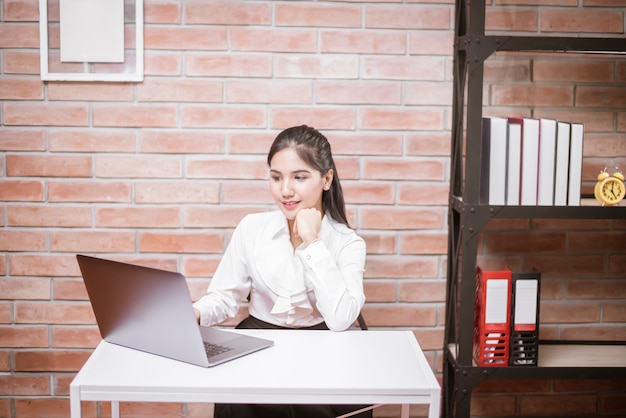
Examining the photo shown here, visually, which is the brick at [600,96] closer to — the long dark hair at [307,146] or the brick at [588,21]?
the brick at [588,21]

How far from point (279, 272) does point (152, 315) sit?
0.61 m

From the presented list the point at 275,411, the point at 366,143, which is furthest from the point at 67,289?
the point at 366,143

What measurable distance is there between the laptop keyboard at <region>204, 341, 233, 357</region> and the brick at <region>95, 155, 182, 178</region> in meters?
0.90

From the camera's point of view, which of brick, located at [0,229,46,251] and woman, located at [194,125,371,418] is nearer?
woman, located at [194,125,371,418]

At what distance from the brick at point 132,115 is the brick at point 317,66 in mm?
431

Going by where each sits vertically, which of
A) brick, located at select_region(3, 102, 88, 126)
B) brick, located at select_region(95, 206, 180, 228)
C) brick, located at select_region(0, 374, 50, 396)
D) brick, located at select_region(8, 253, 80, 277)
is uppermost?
brick, located at select_region(3, 102, 88, 126)

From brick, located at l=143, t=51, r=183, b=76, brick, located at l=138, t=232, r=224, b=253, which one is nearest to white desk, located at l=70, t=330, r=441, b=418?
brick, located at l=138, t=232, r=224, b=253

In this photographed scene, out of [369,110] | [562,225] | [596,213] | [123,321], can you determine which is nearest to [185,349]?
[123,321]

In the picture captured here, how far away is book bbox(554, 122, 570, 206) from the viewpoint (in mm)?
2152

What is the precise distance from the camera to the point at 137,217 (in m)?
2.51

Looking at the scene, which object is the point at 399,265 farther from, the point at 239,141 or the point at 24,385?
the point at 24,385

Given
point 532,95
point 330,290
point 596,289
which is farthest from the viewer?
point 596,289

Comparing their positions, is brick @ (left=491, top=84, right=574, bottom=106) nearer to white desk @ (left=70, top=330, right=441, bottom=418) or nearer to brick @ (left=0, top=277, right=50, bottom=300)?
white desk @ (left=70, top=330, right=441, bottom=418)

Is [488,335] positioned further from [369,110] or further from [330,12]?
[330,12]
